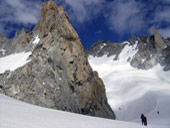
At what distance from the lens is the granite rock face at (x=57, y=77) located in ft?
92.3

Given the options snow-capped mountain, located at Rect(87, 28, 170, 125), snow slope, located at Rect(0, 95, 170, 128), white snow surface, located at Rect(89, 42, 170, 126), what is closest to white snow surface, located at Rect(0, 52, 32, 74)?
snow slope, located at Rect(0, 95, 170, 128)

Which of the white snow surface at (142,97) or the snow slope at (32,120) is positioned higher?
the white snow surface at (142,97)

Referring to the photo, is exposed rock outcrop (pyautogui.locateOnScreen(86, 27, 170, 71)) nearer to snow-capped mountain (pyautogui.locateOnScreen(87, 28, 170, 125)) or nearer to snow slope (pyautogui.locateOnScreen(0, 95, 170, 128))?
snow-capped mountain (pyautogui.locateOnScreen(87, 28, 170, 125))

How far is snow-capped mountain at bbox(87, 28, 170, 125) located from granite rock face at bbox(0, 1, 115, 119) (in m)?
12.5

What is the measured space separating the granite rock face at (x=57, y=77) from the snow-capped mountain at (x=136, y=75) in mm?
12494

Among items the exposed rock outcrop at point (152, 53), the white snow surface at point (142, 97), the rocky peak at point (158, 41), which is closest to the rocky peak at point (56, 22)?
the white snow surface at point (142, 97)

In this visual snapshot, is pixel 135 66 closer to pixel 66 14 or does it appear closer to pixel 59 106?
pixel 66 14

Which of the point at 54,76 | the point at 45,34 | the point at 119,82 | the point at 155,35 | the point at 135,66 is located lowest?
the point at 54,76

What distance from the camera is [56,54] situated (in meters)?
30.6

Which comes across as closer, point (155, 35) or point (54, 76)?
point (54, 76)

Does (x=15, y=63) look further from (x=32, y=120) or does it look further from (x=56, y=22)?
(x=32, y=120)

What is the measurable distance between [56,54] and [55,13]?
A: 968cm

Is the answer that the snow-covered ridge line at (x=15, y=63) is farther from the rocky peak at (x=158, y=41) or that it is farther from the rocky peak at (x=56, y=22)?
the rocky peak at (x=158, y=41)

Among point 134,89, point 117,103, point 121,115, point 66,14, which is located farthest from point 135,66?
point 66,14
